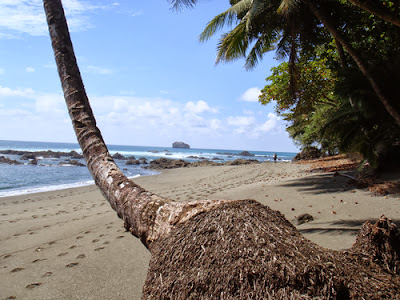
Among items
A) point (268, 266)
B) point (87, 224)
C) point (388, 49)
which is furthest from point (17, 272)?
point (388, 49)

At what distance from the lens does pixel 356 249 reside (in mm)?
1842

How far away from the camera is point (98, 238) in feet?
16.6

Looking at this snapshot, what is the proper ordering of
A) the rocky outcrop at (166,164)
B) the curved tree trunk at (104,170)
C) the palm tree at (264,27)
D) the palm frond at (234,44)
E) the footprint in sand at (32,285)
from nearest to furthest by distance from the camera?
the curved tree trunk at (104,170) < the footprint in sand at (32,285) < the palm tree at (264,27) < the palm frond at (234,44) < the rocky outcrop at (166,164)

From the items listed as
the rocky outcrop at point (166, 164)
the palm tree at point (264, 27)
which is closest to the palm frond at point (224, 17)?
the palm tree at point (264, 27)

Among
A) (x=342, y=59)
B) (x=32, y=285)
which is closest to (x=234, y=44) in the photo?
(x=342, y=59)

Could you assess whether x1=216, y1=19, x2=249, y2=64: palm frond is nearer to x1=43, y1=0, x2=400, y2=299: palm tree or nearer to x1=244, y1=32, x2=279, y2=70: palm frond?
x1=244, y1=32, x2=279, y2=70: palm frond

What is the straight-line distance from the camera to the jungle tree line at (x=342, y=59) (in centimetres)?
624

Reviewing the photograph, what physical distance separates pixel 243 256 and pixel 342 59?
8.34m

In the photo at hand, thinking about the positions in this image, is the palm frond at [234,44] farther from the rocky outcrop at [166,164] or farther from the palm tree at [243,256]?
the rocky outcrop at [166,164]

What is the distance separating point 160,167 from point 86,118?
2517 centimetres

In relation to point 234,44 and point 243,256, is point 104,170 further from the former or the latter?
point 234,44

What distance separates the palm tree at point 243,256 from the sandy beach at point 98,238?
1.53 metres

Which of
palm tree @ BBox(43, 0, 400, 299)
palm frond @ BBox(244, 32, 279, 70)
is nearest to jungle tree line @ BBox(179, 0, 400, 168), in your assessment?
palm frond @ BBox(244, 32, 279, 70)

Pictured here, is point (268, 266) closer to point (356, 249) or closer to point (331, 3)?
point (356, 249)
